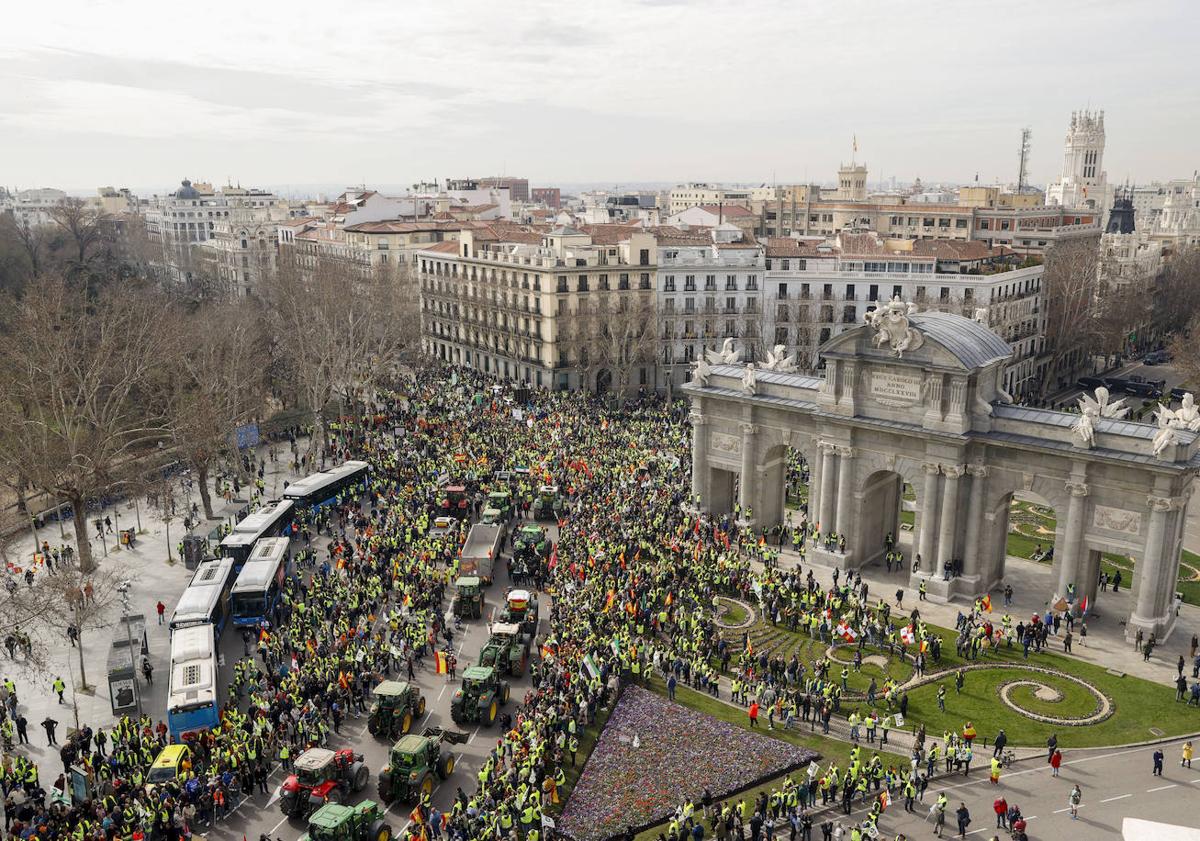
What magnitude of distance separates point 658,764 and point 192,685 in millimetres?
16273

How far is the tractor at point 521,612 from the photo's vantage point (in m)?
40.0

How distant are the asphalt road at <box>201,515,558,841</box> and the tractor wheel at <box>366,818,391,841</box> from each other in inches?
59.3

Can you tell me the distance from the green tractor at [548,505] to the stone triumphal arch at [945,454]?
884cm

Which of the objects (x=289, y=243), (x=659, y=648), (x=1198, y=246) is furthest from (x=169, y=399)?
(x=1198, y=246)

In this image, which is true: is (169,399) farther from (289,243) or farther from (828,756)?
(289,243)

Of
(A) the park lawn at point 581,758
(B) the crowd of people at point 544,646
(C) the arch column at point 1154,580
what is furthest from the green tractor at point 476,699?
(C) the arch column at point 1154,580

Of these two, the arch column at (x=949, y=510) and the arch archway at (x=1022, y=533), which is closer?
the arch column at (x=949, y=510)

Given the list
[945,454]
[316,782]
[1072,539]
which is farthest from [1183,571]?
[316,782]

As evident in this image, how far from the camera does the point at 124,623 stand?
39.8 metres

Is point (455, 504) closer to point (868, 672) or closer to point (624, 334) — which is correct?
point (868, 672)

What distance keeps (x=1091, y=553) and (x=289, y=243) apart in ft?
396

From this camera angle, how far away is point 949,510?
44.4 m

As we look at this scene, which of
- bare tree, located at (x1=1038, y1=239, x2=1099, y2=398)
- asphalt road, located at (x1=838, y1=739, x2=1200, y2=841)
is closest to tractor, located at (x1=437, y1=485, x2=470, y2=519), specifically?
asphalt road, located at (x1=838, y1=739, x2=1200, y2=841)

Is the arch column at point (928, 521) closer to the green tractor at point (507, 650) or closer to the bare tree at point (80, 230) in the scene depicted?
the green tractor at point (507, 650)
